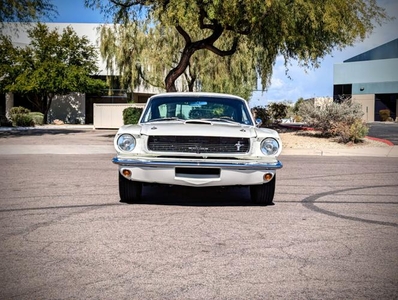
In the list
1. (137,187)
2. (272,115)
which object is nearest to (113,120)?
(272,115)

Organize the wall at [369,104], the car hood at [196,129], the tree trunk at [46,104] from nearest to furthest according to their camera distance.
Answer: the car hood at [196,129]
the tree trunk at [46,104]
the wall at [369,104]

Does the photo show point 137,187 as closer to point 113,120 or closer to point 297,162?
point 297,162

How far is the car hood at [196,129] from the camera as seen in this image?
7.29 m

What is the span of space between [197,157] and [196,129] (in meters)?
0.39

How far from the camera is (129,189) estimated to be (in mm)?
7598

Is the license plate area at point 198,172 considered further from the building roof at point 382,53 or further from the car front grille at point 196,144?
the building roof at point 382,53

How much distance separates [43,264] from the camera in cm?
477

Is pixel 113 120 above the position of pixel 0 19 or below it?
below

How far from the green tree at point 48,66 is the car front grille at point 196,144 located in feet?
125

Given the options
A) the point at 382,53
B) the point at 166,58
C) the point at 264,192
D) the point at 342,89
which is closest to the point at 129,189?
the point at 264,192

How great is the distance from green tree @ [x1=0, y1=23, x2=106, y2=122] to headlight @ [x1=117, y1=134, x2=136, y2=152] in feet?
124

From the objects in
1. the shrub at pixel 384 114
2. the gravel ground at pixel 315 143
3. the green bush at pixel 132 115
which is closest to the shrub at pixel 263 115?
the gravel ground at pixel 315 143

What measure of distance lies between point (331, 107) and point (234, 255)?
719 inches

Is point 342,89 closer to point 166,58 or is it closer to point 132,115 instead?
point 166,58
